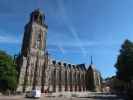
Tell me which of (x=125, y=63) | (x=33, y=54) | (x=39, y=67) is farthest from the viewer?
(x=39, y=67)

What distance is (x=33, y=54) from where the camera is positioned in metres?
81.1

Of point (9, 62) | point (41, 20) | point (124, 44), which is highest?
point (41, 20)

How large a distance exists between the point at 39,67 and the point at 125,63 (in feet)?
145

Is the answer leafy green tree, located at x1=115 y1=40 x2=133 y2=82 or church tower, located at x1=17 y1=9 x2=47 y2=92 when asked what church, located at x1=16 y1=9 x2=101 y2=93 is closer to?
church tower, located at x1=17 y1=9 x2=47 y2=92

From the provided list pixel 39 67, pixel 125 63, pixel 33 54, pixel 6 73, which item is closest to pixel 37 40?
pixel 33 54

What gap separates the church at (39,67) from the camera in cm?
7594

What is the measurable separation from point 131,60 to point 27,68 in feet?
148

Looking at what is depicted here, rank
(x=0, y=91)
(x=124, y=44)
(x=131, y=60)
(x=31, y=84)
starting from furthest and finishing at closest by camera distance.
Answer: (x=31, y=84), (x=0, y=91), (x=124, y=44), (x=131, y=60)

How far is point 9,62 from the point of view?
185 feet

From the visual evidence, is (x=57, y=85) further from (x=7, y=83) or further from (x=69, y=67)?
(x=7, y=83)

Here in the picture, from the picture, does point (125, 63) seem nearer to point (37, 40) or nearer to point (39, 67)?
point (39, 67)

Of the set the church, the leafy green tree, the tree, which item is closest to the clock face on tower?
the church

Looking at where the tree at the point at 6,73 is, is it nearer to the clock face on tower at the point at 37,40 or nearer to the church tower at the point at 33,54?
the church tower at the point at 33,54

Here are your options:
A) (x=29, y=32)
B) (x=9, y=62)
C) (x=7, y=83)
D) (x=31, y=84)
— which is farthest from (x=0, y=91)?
(x=29, y=32)
